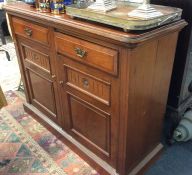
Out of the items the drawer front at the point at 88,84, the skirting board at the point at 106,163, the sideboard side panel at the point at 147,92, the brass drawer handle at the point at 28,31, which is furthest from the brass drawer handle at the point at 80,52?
the skirting board at the point at 106,163

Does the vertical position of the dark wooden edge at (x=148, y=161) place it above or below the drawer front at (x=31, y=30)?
below

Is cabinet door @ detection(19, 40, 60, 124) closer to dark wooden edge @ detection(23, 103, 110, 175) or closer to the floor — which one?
dark wooden edge @ detection(23, 103, 110, 175)

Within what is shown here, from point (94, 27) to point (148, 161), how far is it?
0.87 m

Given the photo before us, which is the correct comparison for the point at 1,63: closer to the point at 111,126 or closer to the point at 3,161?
the point at 3,161

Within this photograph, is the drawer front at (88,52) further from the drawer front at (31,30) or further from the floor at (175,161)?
the floor at (175,161)

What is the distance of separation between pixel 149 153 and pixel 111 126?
16.8 inches

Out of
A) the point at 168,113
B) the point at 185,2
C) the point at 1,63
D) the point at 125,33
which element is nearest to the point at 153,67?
the point at 125,33

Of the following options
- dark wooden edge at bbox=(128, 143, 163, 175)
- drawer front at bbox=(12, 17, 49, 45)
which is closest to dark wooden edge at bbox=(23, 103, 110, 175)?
dark wooden edge at bbox=(128, 143, 163, 175)

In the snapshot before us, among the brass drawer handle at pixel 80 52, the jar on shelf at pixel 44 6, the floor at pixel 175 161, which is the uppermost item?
the jar on shelf at pixel 44 6

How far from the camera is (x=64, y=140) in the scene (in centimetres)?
152

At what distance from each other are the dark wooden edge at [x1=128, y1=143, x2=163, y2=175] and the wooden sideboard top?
76cm

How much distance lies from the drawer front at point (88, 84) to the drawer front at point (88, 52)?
8 centimetres

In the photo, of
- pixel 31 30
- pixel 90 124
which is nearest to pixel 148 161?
pixel 90 124

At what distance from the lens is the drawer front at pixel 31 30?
123cm
